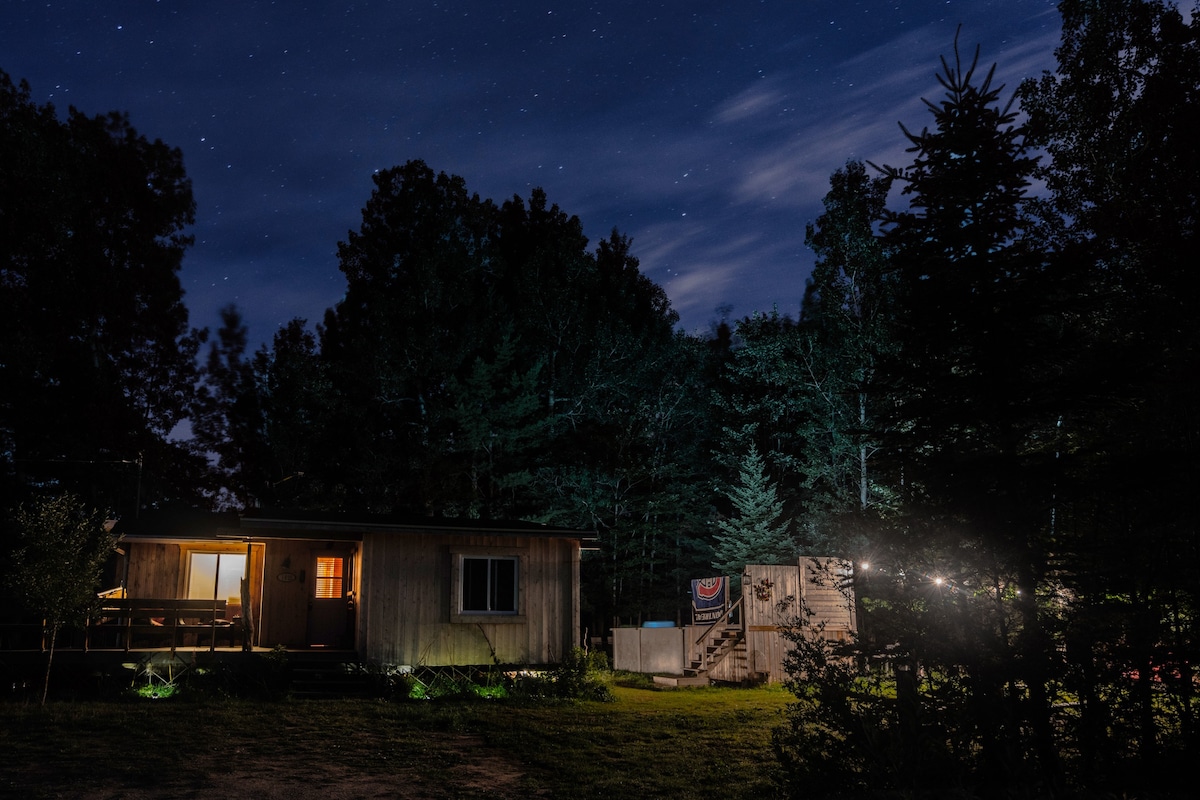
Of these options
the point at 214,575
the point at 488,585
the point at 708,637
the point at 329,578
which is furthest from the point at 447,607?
the point at 214,575

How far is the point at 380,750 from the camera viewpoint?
38.3 ft

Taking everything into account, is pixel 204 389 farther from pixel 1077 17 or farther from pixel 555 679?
pixel 1077 17

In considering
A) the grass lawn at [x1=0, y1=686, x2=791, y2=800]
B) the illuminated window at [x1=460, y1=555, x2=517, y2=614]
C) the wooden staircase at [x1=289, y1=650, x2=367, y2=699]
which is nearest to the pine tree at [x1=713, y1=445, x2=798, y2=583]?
the illuminated window at [x1=460, y1=555, x2=517, y2=614]

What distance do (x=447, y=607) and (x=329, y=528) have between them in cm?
279

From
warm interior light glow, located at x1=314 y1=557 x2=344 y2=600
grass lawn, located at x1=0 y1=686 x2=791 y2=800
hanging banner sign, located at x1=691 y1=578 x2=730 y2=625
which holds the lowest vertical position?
grass lawn, located at x1=0 y1=686 x2=791 y2=800

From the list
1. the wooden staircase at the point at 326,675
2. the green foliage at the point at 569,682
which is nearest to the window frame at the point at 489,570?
the green foliage at the point at 569,682

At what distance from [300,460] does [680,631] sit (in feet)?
57.6

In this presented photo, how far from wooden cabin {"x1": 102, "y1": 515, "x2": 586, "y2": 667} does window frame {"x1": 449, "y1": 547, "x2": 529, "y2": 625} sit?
2 centimetres

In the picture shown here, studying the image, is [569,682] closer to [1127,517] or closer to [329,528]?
[329,528]

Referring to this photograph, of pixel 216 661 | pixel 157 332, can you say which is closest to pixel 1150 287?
pixel 216 661

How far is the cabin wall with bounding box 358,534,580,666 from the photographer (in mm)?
17312

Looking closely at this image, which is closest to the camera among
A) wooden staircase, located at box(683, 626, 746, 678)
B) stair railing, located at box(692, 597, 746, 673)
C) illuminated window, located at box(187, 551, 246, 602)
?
wooden staircase, located at box(683, 626, 746, 678)

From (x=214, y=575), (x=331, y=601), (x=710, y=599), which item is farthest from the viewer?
(x=710, y=599)

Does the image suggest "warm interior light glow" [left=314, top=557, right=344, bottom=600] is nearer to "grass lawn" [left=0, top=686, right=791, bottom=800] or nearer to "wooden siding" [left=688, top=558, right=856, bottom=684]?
"grass lawn" [left=0, top=686, right=791, bottom=800]
